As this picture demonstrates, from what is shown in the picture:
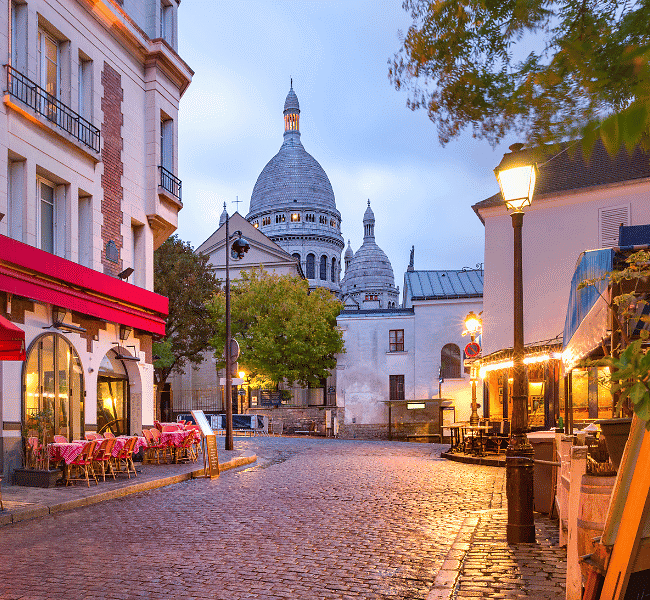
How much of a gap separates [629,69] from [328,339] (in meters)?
46.8

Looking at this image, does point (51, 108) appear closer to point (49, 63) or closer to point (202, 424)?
point (49, 63)

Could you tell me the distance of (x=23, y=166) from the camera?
15344 millimetres

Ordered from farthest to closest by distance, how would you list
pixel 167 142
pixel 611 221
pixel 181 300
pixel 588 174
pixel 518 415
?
pixel 181 300
pixel 588 174
pixel 611 221
pixel 167 142
pixel 518 415

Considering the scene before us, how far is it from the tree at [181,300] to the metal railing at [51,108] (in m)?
27.5

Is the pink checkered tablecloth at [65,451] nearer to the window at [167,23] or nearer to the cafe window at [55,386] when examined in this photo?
the cafe window at [55,386]

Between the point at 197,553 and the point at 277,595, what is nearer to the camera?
the point at 277,595

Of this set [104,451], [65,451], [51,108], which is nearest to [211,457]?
[104,451]

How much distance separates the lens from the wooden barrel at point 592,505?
4.79 metres

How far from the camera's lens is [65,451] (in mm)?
13492

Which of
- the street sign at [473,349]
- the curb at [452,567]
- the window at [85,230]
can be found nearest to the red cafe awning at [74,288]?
the window at [85,230]

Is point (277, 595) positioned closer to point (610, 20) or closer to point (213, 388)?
point (610, 20)

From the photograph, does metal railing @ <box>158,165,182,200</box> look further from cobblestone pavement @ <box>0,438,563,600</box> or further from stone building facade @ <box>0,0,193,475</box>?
cobblestone pavement @ <box>0,438,563,600</box>

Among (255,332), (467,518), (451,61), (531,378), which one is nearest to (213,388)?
(255,332)

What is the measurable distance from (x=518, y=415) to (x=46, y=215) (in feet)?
40.3
